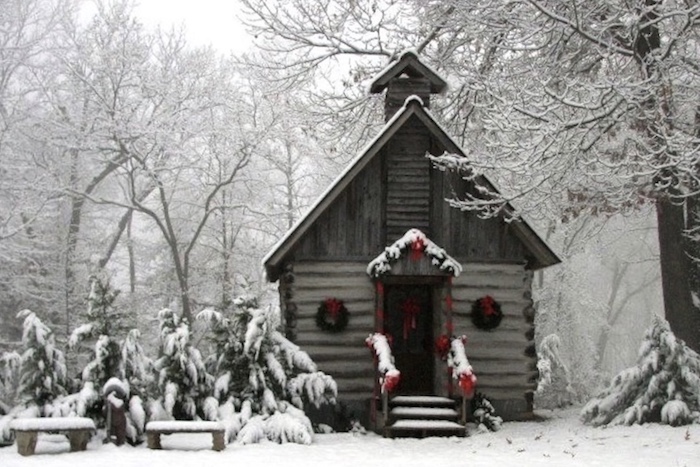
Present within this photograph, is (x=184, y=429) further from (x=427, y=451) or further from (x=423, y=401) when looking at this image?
(x=423, y=401)

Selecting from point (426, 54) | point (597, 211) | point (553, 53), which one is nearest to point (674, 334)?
point (597, 211)

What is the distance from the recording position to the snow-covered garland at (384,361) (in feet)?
50.5

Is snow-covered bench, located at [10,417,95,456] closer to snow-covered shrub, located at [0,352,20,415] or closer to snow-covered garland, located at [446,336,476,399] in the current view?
snow-covered shrub, located at [0,352,20,415]

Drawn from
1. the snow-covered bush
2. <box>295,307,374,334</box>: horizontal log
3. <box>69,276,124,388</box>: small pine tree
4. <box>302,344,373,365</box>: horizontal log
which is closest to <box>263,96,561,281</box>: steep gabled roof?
<box>295,307,374,334</box>: horizontal log

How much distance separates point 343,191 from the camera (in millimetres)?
17672

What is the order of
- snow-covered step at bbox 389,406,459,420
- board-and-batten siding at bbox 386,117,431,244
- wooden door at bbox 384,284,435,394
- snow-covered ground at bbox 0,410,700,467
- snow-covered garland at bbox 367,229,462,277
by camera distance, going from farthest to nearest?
wooden door at bbox 384,284,435,394
board-and-batten siding at bbox 386,117,431,244
snow-covered garland at bbox 367,229,462,277
snow-covered step at bbox 389,406,459,420
snow-covered ground at bbox 0,410,700,467

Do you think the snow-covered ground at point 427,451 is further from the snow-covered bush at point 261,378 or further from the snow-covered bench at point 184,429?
the snow-covered bush at point 261,378

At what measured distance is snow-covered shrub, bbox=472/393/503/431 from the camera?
54.8 ft

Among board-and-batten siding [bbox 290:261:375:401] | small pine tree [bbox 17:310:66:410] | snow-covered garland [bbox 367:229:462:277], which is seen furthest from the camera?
board-and-batten siding [bbox 290:261:375:401]

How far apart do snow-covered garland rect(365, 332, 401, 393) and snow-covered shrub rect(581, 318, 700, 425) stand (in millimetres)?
4075

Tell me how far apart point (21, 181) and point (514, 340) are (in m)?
18.0

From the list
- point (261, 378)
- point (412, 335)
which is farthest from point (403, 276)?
point (261, 378)

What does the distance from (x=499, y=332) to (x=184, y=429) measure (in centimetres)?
767

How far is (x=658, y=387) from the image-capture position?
50.0 feet
